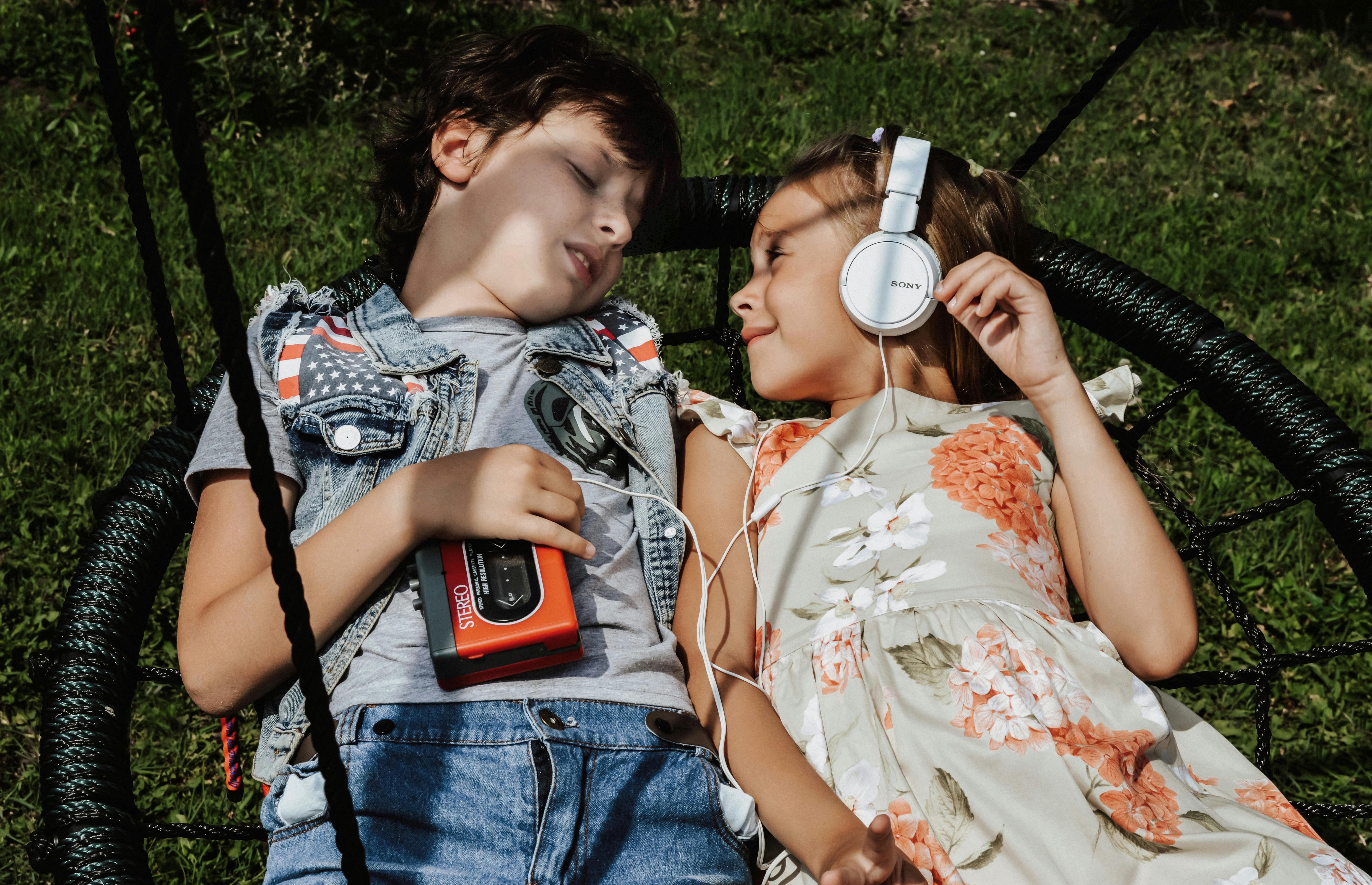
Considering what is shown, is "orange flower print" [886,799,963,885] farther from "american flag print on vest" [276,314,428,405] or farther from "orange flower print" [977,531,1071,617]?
"american flag print on vest" [276,314,428,405]

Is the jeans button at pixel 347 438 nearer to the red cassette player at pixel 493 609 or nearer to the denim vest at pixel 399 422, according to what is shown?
the denim vest at pixel 399 422

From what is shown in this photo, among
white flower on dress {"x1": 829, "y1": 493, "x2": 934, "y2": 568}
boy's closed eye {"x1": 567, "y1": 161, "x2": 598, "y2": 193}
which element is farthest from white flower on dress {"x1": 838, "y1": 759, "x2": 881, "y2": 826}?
boy's closed eye {"x1": 567, "y1": 161, "x2": 598, "y2": 193}

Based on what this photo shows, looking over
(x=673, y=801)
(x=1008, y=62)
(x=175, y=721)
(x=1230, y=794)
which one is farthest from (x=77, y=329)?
(x=1008, y=62)

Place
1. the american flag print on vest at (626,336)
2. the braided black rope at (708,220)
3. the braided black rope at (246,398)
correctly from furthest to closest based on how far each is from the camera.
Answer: the braided black rope at (708,220) < the american flag print on vest at (626,336) < the braided black rope at (246,398)

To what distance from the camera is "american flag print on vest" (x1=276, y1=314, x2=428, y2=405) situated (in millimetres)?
1503

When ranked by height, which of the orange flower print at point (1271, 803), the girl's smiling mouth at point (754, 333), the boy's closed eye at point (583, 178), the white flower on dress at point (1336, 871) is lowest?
the orange flower print at point (1271, 803)

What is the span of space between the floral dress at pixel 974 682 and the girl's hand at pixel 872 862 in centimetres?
21

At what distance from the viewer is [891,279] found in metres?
1.71

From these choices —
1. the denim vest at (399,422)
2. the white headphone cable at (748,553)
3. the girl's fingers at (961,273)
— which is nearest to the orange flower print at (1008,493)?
the white headphone cable at (748,553)

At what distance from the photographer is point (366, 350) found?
5.25 ft

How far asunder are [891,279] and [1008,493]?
1.31 feet

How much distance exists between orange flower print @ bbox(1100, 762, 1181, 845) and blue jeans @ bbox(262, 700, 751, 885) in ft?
1.60

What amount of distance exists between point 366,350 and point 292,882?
2.52ft

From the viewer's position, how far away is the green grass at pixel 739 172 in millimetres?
2273
